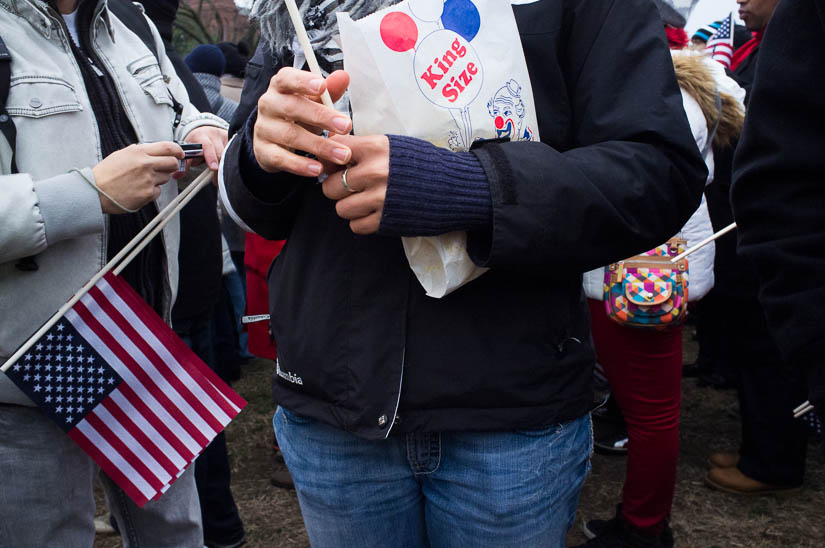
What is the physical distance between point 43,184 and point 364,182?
0.81m

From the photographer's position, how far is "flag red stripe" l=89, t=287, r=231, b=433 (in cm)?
161

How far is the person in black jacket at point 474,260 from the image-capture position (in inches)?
39.6

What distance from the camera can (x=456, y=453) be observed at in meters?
1.18

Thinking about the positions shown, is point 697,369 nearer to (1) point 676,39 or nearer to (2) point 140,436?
(1) point 676,39

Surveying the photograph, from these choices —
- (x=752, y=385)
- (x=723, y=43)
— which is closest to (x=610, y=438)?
(x=752, y=385)

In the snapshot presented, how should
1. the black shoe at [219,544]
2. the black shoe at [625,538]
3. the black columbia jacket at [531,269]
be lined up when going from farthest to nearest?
the black shoe at [219,544] → the black shoe at [625,538] → the black columbia jacket at [531,269]

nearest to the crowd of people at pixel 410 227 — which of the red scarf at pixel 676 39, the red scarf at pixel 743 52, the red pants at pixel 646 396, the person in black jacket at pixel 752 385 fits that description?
the red pants at pixel 646 396

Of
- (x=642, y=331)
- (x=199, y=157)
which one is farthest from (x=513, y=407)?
(x=642, y=331)

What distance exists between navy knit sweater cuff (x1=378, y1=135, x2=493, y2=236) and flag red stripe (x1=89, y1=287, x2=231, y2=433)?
894 mm

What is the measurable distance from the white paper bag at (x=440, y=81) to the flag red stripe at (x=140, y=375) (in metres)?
0.86

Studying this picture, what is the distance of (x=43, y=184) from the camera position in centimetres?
145

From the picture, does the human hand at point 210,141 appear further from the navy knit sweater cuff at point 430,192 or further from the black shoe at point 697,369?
the black shoe at point 697,369

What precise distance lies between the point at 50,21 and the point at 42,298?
576 mm

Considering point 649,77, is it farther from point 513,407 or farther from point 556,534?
point 556,534
